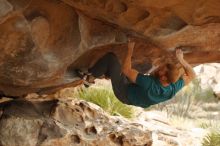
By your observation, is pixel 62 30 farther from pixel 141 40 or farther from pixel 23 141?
pixel 23 141

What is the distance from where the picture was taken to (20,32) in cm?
547

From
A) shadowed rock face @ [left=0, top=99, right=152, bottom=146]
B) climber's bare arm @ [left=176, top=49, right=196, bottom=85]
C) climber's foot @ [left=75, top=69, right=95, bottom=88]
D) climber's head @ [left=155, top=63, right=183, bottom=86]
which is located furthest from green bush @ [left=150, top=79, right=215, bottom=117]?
climber's head @ [left=155, top=63, right=183, bottom=86]

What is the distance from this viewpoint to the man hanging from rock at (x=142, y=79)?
609 centimetres

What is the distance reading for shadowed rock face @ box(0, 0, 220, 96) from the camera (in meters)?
5.32

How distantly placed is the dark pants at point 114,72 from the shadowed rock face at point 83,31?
189 millimetres

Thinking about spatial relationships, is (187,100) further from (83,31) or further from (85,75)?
(83,31)

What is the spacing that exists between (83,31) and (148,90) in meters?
1.19

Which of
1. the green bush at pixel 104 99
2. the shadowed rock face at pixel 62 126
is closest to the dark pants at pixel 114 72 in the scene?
the shadowed rock face at pixel 62 126

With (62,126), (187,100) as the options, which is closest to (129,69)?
(62,126)

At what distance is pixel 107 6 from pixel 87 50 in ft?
3.15

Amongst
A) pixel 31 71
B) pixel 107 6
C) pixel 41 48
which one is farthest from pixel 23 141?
pixel 107 6

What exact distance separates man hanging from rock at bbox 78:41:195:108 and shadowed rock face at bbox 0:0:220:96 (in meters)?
0.26

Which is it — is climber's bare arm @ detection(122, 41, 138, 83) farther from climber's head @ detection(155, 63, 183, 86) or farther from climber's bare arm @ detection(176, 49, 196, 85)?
climber's bare arm @ detection(176, 49, 196, 85)

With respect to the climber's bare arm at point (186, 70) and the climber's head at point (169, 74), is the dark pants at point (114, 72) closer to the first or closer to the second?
the climber's head at point (169, 74)
